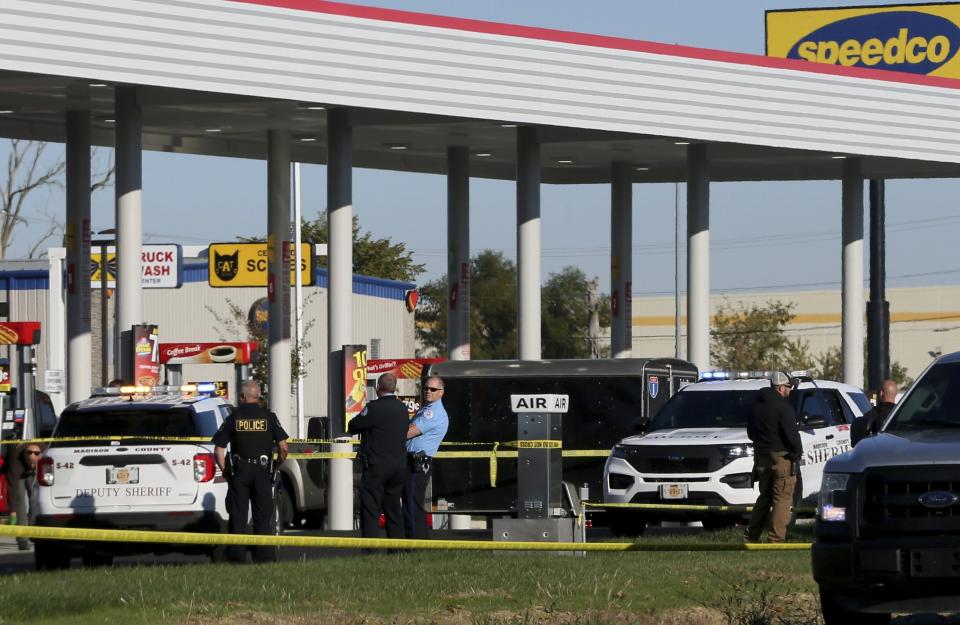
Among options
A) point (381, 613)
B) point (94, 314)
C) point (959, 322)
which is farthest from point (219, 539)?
point (959, 322)

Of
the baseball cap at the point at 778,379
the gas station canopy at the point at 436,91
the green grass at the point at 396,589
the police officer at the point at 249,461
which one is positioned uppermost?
the gas station canopy at the point at 436,91

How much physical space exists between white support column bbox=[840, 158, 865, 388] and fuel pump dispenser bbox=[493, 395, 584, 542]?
716 inches

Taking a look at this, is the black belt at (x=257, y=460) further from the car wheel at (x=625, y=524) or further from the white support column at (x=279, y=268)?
the white support column at (x=279, y=268)

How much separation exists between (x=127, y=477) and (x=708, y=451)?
7.22 metres

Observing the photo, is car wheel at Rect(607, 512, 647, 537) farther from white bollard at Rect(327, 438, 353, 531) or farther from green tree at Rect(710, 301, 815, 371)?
green tree at Rect(710, 301, 815, 371)

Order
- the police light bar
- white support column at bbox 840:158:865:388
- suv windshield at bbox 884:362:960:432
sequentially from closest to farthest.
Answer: suv windshield at bbox 884:362:960:432
the police light bar
white support column at bbox 840:158:865:388

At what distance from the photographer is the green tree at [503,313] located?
335ft

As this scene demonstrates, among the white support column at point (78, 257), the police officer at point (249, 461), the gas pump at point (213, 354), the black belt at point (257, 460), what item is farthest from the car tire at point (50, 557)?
the gas pump at point (213, 354)

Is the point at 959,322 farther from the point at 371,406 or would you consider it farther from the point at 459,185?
the point at 371,406

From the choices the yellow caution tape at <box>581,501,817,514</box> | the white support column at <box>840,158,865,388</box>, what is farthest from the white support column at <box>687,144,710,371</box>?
the yellow caution tape at <box>581,501,817,514</box>

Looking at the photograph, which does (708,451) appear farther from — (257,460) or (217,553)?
(217,553)

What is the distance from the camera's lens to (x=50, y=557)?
60.5 feet

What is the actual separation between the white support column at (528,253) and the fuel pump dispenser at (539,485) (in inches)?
495

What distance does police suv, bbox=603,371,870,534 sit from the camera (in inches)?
861
